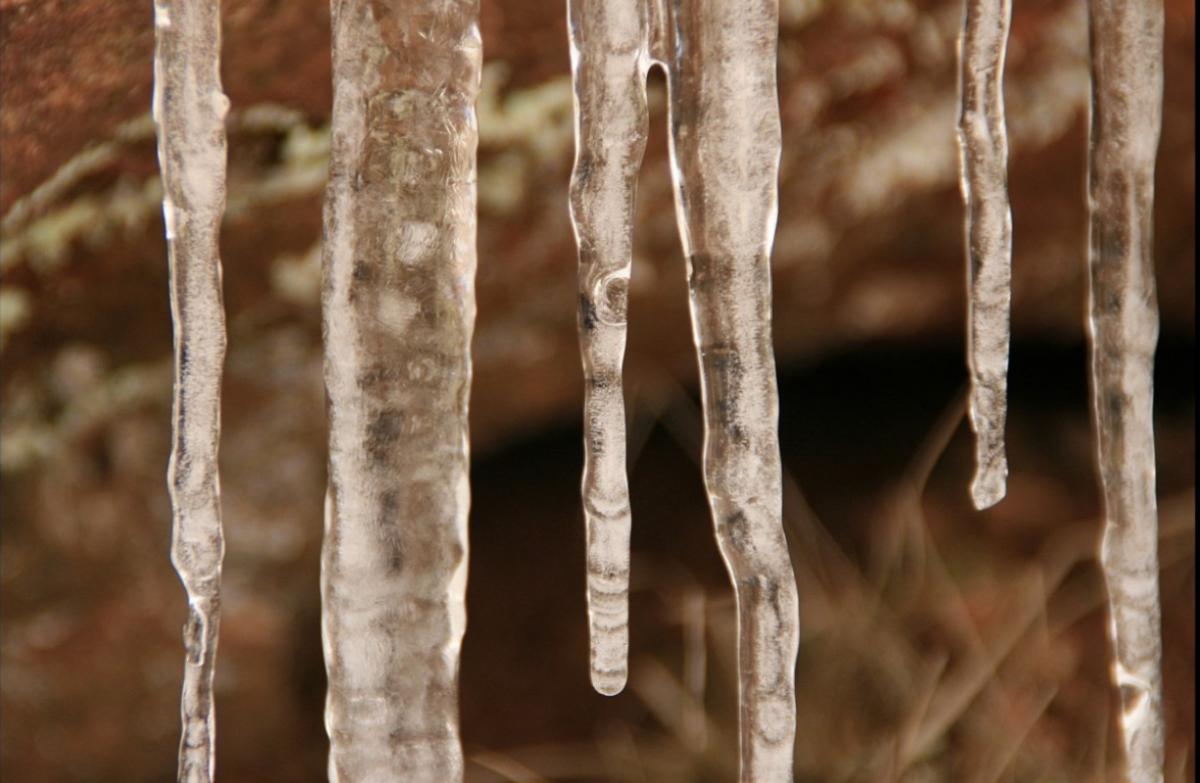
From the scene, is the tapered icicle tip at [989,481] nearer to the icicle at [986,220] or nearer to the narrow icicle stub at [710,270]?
the icicle at [986,220]

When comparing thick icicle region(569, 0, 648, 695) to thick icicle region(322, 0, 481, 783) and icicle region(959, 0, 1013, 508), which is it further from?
icicle region(959, 0, 1013, 508)

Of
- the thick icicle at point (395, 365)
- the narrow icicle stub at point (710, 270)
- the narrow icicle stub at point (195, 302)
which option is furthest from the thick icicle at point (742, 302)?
the narrow icicle stub at point (195, 302)

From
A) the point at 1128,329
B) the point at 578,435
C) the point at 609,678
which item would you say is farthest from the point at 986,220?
the point at 578,435

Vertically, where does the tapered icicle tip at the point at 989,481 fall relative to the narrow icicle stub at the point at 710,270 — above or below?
below

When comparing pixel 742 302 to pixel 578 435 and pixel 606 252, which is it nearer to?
pixel 606 252

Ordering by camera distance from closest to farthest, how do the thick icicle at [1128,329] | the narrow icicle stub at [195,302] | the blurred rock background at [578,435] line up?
the narrow icicle stub at [195,302]
the thick icicle at [1128,329]
the blurred rock background at [578,435]

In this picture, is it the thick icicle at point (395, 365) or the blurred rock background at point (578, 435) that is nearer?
the thick icicle at point (395, 365)
